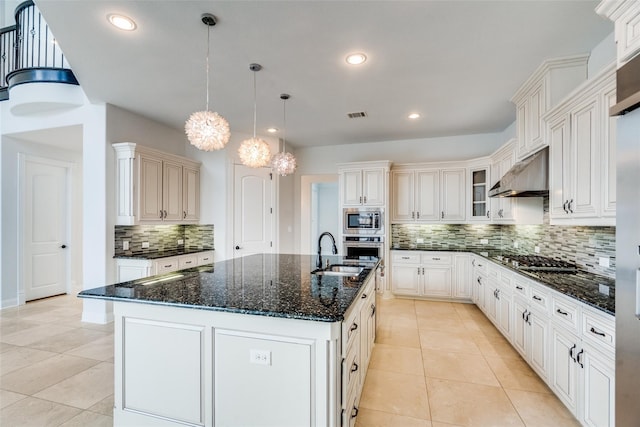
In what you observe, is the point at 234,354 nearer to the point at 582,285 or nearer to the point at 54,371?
the point at 54,371

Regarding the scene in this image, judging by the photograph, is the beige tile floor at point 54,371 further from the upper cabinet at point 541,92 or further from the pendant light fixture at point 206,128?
the upper cabinet at point 541,92

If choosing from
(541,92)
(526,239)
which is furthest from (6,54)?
(526,239)

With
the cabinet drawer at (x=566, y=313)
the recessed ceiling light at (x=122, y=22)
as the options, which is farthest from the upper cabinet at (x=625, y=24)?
the recessed ceiling light at (x=122, y=22)

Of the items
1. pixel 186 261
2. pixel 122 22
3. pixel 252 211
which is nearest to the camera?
pixel 122 22

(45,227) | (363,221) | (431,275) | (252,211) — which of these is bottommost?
(431,275)

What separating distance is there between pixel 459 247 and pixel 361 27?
166 inches

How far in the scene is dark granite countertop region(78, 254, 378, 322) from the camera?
5.02 feet

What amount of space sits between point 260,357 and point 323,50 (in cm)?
247

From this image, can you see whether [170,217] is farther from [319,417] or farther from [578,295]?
[578,295]

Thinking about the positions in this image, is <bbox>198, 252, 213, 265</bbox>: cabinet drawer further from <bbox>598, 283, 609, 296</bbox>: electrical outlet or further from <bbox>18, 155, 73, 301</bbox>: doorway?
<bbox>598, 283, 609, 296</bbox>: electrical outlet

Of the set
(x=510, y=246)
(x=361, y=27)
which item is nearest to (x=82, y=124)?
(x=361, y=27)

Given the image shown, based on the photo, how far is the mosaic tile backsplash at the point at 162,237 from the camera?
13.4 feet

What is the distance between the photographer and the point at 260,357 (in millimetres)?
1583

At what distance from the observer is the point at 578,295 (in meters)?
1.87
